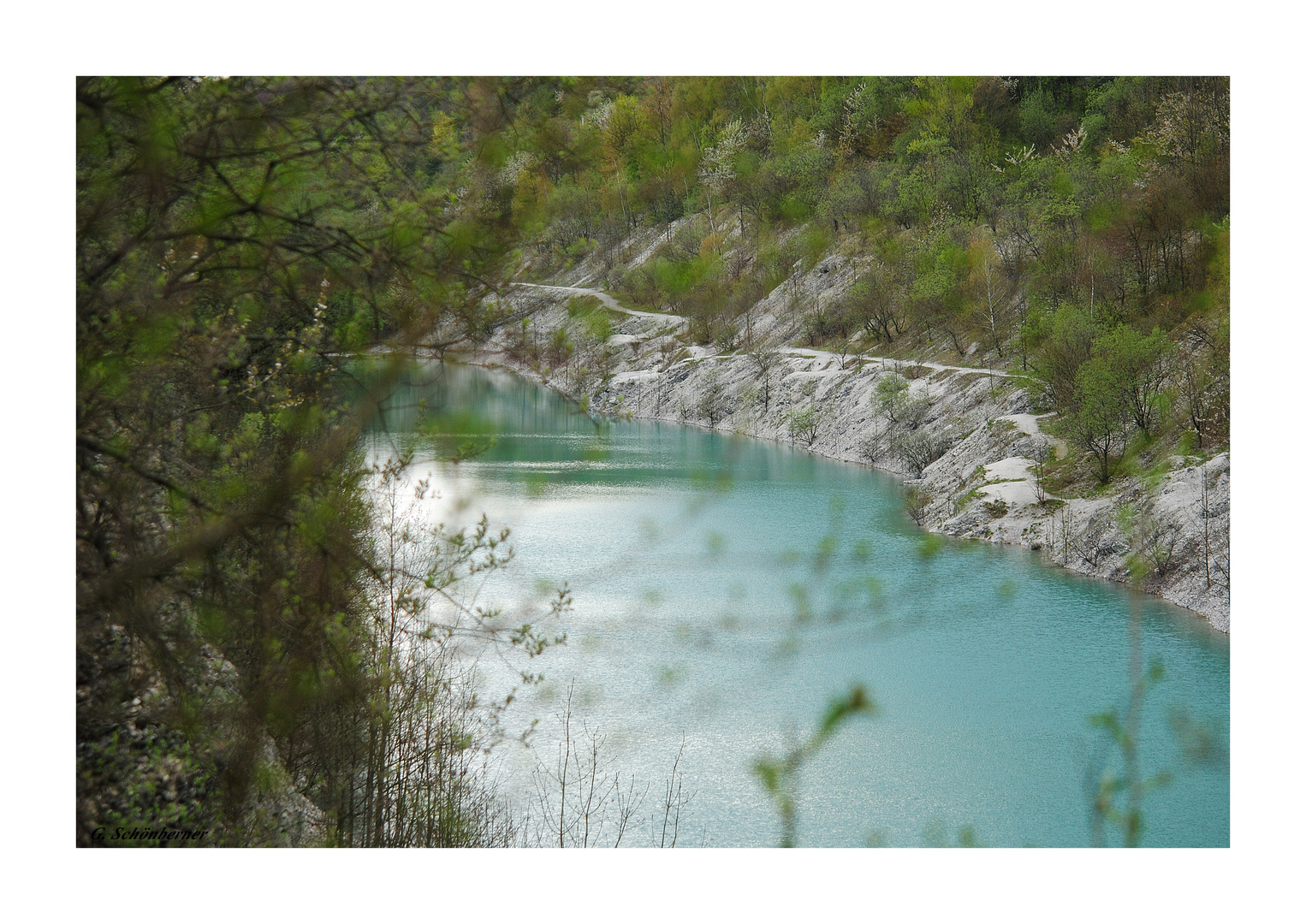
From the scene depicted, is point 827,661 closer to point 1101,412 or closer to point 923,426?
point 1101,412

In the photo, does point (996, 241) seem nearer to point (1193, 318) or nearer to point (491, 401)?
point (1193, 318)

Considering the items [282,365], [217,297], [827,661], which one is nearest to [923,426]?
[827,661]

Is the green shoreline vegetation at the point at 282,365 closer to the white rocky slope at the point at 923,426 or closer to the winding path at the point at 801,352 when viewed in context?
the winding path at the point at 801,352

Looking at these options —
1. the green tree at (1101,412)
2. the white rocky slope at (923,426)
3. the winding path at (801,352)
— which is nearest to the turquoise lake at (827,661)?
the white rocky slope at (923,426)

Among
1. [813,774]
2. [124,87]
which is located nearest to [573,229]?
[124,87]

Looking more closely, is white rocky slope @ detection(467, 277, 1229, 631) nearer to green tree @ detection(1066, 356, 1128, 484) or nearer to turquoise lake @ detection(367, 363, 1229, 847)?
turquoise lake @ detection(367, 363, 1229, 847)

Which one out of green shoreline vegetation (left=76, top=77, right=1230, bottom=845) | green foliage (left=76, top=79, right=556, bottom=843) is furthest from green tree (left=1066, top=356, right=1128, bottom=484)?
green foliage (left=76, top=79, right=556, bottom=843)
